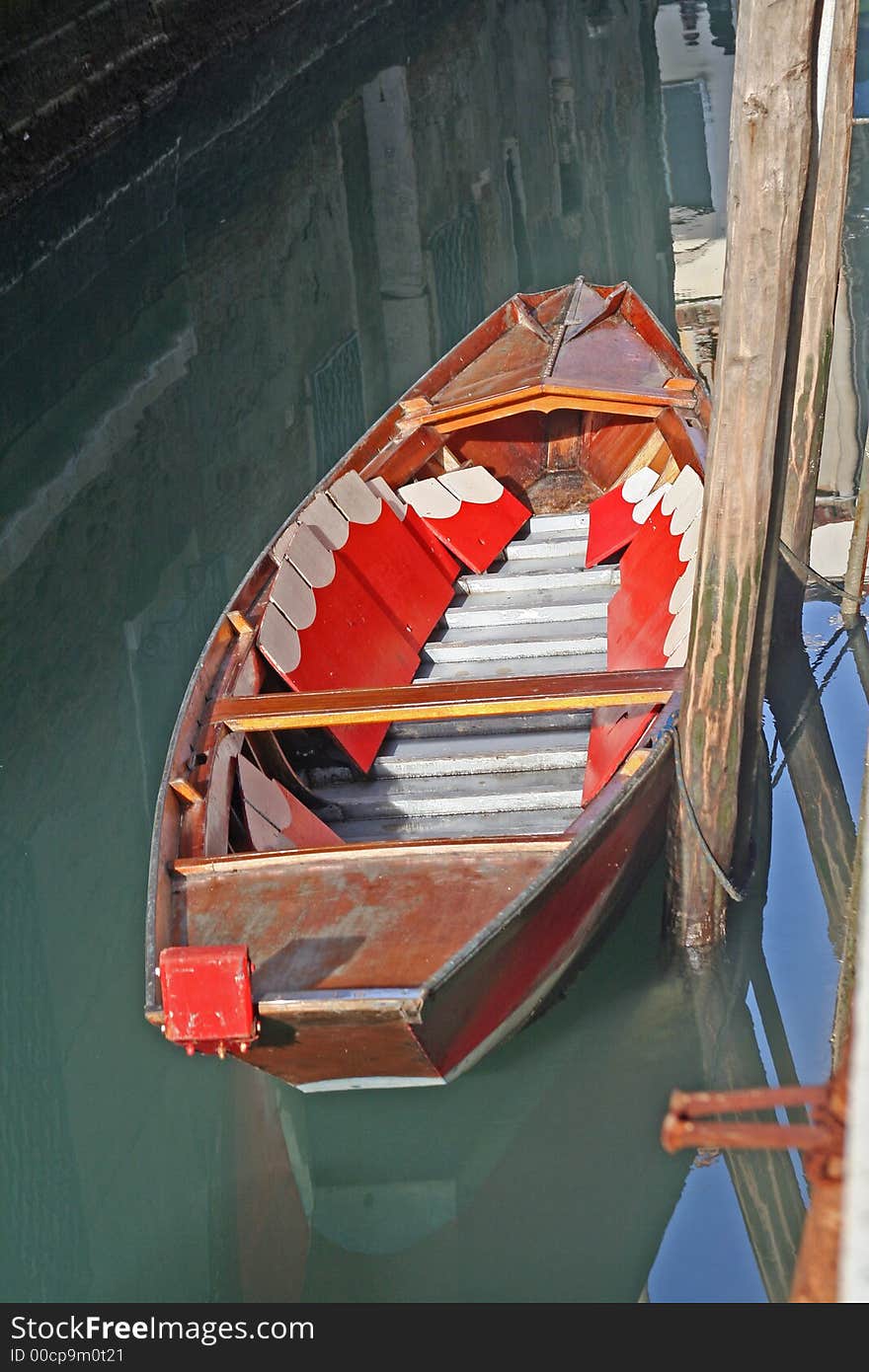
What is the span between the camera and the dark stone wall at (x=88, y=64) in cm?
1619

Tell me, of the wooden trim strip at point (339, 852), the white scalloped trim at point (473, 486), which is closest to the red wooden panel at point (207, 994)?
the wooden trim strip at point (339, 852)

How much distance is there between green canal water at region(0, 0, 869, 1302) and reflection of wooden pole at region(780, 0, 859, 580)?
829mm

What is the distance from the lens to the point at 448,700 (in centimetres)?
530

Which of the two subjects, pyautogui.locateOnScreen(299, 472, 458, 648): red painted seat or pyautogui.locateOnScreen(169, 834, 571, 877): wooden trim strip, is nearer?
pyautogui.locateOnScreen(169, 834, 571, 877): wooden trim strip

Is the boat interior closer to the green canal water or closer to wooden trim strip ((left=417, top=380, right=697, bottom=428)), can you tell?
wooden trim strip ((left=417, top=380, right=697, bottom=428))

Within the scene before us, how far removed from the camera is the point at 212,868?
15.5 feet

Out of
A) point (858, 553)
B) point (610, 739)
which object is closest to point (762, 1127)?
point (610, 739)

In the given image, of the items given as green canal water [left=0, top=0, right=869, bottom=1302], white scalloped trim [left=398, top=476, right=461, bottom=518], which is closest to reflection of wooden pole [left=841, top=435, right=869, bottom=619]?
green canal water [left=0, top=0, right=869, bottom=1302]

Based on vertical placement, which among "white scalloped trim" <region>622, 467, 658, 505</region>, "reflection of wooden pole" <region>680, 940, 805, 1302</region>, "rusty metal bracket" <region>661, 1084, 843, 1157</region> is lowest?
"reflection of wooden pole" <region>680, 940, 805, 1302</region>

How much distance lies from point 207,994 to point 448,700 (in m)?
1.61

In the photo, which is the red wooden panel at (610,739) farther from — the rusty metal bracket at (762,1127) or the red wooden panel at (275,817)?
the rusty metal bracket at (762,1127)

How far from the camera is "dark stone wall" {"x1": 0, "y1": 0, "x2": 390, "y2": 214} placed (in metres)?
16.2

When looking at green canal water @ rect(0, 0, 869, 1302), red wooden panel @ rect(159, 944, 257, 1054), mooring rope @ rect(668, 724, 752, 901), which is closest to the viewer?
red wooden panel @ rect(159, 944, 257, 1054)

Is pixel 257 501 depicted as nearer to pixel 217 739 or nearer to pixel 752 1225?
pixel 217 739
